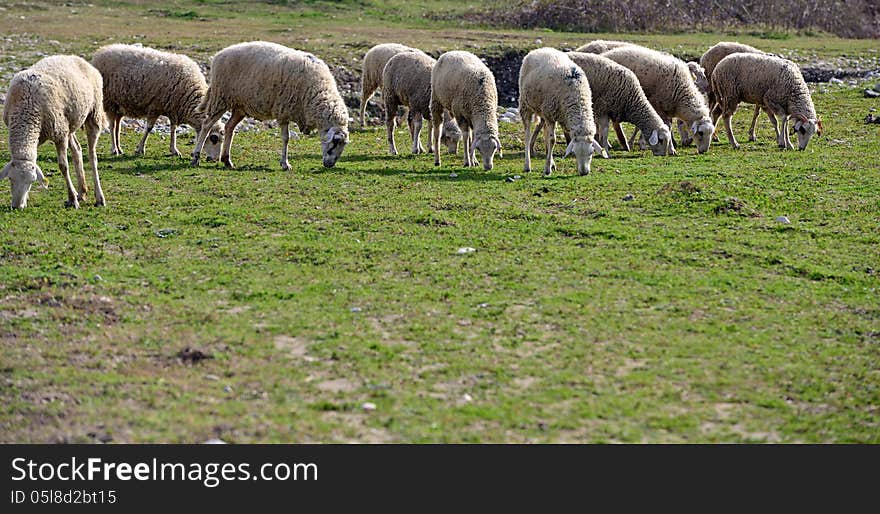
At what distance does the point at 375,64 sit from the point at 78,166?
9.33m

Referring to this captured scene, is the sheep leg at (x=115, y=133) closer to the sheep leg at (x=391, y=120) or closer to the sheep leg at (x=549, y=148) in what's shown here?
the sheep leg at (x=391, y=120)

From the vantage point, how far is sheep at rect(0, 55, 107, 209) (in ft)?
Answer: 42.7

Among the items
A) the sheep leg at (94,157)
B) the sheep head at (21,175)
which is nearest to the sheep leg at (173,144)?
the sheep leg at (94,157)

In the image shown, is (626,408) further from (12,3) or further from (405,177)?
(12,3)

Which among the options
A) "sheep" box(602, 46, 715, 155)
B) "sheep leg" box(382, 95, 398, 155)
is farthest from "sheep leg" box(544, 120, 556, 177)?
"sheep" box(602, 46, 715, 155)

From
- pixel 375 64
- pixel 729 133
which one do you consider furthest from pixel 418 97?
pixel 729 133

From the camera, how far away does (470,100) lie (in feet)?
57.1

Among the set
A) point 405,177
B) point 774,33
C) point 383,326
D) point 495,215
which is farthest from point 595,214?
point 774,33

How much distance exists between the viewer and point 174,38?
30484 millimetres

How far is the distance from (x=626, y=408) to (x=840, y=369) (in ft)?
7.07

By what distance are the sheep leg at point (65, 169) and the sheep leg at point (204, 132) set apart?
3626mm

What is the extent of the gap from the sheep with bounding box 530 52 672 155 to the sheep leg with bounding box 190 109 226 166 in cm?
652

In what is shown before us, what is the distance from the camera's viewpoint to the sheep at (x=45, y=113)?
42.7ft

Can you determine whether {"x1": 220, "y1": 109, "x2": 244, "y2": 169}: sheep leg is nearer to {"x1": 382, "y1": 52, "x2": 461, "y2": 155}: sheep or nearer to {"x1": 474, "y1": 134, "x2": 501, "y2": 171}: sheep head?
{"x1": 382, "y1": 52, "x2": 461, "y2": 155}: sheep
